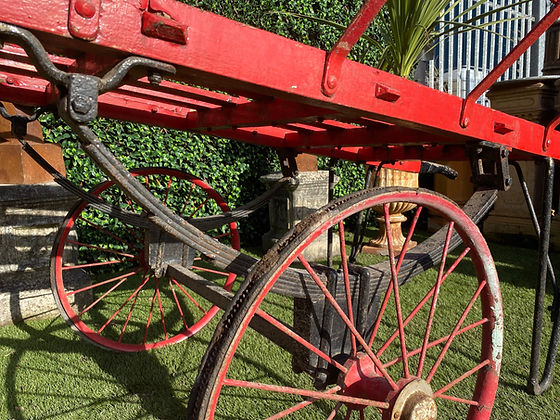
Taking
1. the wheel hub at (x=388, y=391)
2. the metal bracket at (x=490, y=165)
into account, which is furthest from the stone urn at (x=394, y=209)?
the wheel hub at (x=388, y=391)

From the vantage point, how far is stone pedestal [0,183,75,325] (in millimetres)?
2617

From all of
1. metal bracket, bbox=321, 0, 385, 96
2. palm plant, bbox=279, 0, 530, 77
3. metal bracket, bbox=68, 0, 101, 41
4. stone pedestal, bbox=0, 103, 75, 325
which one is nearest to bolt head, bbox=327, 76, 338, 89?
metal bracket, bbox=321, 0, 385, 96

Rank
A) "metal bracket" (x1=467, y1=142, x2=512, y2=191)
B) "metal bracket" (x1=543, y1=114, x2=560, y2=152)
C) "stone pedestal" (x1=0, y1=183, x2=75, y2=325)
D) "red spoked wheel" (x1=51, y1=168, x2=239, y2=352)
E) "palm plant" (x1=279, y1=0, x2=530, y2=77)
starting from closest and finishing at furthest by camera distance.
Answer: "metal bracket" (x1=467, y1=142, x2=512, y2=191) < "metal bracket" (x1=543, y1=114, x2=560, y2=152) < "red spoked wheel" (x1=51, y1=168, x2=239, y2=352) < "stone pedestal" (x1=0, y1=183, x2=75, y2=325) < "palm plant" (x1=279, y1=0, x2=530, y2=77)

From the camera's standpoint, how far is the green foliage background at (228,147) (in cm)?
357

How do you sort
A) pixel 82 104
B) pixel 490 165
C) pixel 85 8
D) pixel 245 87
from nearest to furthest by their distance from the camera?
pixel 85 8 < pixel 82 104 < pixel 245 87 < pixel 490 165

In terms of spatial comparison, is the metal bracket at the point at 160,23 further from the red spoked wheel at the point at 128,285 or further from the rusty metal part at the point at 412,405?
the red spoked wheel at the point at 128,285

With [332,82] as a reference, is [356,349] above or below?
below

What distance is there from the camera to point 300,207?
437 cm

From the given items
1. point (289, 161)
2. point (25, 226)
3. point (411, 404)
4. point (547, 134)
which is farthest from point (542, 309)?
point (25, 226)

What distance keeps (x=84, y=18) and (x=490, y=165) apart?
1.36 m

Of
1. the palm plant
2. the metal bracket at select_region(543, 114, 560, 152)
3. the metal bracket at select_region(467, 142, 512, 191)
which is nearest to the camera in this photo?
the metal bracket at select_region(467, 142, 512, 191)

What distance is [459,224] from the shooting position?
1330mm

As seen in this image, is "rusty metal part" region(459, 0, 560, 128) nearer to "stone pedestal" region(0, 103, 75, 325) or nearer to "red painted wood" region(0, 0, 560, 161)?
"red painted wood" region(0, 0, 560, 161)

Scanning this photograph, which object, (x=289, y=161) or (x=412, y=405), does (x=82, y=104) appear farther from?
(x=289, y=161)
